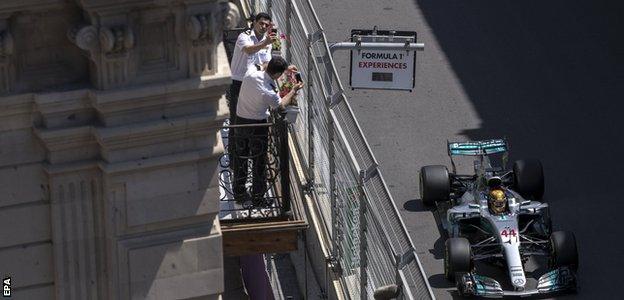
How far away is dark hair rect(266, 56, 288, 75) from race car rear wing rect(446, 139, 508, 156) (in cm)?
368

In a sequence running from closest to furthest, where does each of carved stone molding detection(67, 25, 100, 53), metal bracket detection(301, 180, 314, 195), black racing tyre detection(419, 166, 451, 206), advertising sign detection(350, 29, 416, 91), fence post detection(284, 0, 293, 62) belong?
carved stone molding detection(67, 25, 100, 53), advertising sign detection(350, 29, 416, 91), metal bracket detection(301, 180, 314, 195), fence post detection(284, 0, 293, 62), black racing tyre detection(419, 166, 451, 206)

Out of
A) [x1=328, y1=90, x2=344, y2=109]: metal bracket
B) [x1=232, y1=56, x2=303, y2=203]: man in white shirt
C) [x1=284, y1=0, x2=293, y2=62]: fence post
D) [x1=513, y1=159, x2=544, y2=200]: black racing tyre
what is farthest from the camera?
[x1=513, y1=159, x2=544, y2=200]: black racing tyre

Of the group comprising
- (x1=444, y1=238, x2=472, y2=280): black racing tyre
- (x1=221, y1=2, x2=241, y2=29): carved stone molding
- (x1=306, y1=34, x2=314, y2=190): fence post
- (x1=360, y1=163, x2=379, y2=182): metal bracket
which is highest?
(x1=221, y1=2, x2=241, y2=29): carved stone molding

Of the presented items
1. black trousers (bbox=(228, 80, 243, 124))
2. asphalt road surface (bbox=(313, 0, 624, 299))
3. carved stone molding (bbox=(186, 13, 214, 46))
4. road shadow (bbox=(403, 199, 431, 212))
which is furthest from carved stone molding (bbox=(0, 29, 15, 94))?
road shadow (bbox=(403, 199, 431, 212))

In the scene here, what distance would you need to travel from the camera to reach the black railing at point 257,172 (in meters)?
17.8

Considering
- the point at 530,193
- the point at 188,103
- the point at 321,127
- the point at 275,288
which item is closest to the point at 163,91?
the point at 188,103

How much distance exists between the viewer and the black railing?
17.8 meters

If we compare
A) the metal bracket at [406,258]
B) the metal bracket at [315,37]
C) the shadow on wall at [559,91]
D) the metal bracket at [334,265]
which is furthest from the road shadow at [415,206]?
the metal bracket at [406,258]

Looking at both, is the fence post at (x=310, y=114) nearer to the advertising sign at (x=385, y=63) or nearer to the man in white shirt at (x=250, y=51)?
the advertising sign at (x=385, y=63)

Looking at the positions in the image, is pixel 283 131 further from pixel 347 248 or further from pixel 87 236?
pixel 87 236

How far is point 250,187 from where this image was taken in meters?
18.1

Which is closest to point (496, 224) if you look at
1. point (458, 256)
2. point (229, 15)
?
point (458, 256)

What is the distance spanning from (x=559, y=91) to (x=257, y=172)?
8.33 meters

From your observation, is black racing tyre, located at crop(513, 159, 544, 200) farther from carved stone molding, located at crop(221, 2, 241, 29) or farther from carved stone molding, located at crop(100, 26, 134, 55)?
carved stone molding, located at crop(100, 26, 134, 55)
